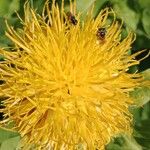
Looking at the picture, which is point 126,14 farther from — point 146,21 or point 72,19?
point 72,19

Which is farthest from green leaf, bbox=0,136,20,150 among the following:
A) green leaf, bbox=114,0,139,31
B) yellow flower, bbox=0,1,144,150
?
green leaf, bbox=114,0,139,31

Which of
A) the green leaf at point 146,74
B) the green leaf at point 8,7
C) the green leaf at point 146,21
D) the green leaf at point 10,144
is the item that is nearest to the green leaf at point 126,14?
the green leaf at point 146,21

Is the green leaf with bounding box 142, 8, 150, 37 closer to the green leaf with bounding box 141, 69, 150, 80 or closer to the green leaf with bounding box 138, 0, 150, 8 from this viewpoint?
the green leaf with bounding box 138, 0, 150, 8

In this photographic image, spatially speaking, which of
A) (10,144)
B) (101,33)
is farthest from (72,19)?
(10,144)

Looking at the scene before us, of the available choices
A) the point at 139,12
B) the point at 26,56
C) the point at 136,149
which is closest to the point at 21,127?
the point at 26,56

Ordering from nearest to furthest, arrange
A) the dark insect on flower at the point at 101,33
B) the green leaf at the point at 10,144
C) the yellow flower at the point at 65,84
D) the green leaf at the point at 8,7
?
the yellow flower at the point at 65,84 → the dark insect on flower at the point at 101,33 → the green leaf at the point at 10,144 → the green leaf at the point at 8,7

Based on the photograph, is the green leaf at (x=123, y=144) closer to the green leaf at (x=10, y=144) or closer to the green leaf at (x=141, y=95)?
the green leaf at (x=141, y=95)
